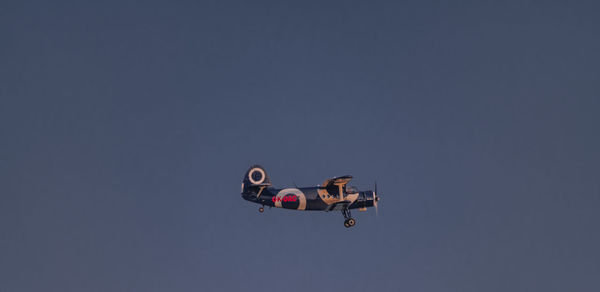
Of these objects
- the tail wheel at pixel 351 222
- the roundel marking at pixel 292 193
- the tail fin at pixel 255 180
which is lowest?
the tail wheel at pixel 351 222

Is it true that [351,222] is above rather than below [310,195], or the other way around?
below

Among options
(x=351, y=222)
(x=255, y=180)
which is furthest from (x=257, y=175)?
(x=351, y=222)

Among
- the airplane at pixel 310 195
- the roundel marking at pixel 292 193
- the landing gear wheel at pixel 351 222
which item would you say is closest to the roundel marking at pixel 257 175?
the airplane at pixel 310 195

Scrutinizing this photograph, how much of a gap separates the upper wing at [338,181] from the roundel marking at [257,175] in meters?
6.82

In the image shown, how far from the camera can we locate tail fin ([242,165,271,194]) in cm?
7594

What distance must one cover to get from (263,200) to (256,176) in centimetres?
293

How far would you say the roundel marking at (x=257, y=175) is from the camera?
7631 cm

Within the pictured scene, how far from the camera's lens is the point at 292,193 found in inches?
2992

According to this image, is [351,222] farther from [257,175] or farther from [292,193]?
[257,175]

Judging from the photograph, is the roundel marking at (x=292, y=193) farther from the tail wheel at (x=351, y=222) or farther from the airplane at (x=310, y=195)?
the tail wheel at (x=351, y=222)

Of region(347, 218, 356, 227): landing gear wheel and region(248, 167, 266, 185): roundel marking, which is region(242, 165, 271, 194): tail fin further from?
region(347, 218, 356, 227): landing gear wheel

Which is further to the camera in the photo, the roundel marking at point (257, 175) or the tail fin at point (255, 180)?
the roundel marking at point (257, 175)

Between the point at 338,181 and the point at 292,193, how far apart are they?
17.3 feet

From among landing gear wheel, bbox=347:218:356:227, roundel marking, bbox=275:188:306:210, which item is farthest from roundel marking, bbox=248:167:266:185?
landing gear wheel, bbox=347:218:356:227
